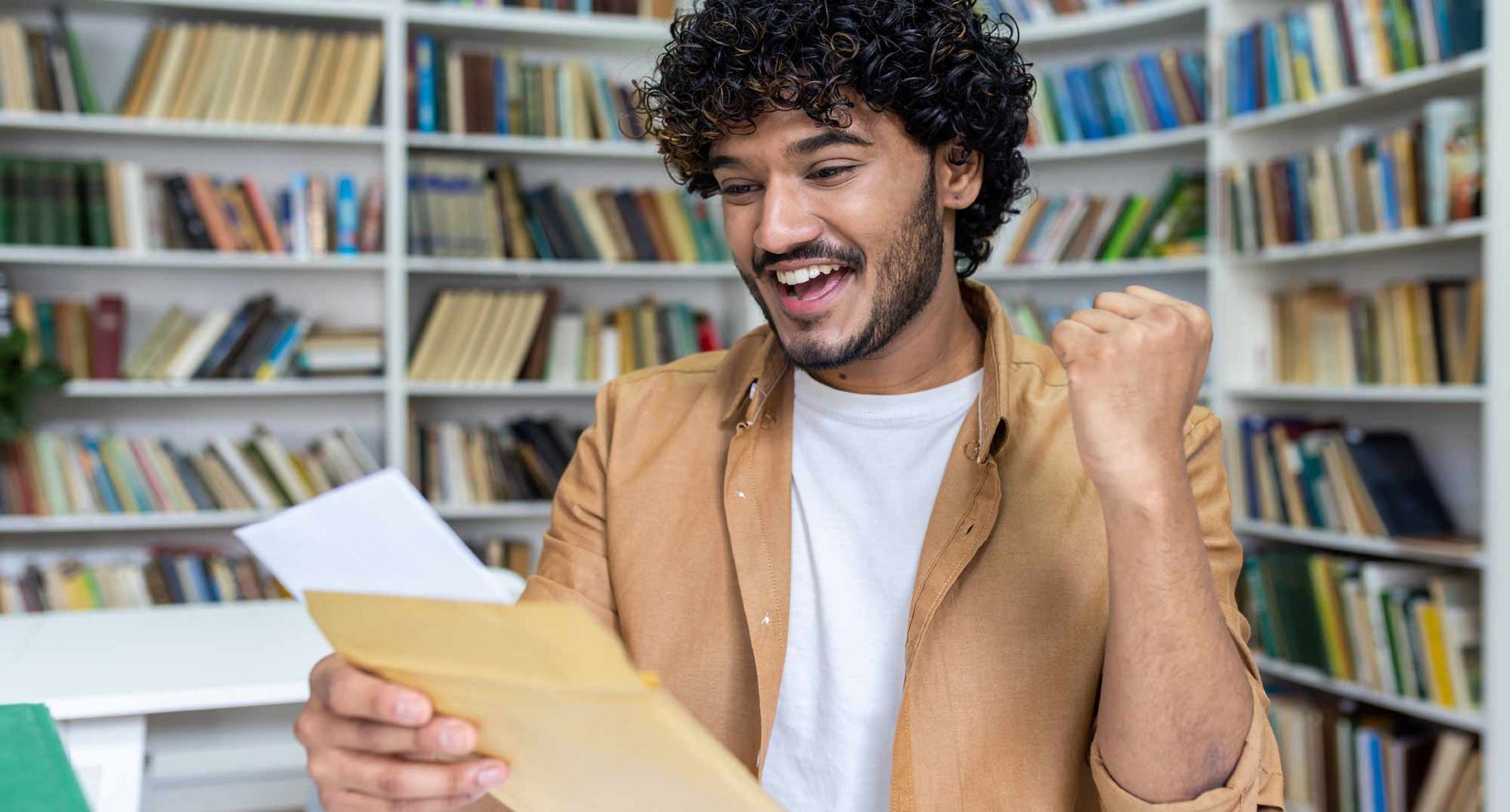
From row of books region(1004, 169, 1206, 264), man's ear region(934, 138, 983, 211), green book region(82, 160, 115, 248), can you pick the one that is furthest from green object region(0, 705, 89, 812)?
row of books region(1004, 169, 1206, 264)

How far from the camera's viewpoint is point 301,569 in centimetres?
78

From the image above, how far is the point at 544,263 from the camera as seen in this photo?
3.64 meters

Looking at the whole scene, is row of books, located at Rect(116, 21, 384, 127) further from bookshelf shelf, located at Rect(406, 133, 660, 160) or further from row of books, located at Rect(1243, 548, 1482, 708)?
row of books, located at Rect(1243, 548, 1482, 708)

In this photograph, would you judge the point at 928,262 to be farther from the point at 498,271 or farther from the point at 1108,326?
the point at 498,271

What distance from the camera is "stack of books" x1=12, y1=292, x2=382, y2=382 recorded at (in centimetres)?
333

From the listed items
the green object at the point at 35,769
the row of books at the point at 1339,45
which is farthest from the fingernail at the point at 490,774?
the row of books at the point at 1339,45

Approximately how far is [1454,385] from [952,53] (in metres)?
1.89

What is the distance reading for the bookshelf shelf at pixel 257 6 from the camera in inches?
131

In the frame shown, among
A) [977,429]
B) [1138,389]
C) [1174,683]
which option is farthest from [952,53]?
[1174,683]

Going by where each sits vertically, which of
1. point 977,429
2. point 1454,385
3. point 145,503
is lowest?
point 145,503

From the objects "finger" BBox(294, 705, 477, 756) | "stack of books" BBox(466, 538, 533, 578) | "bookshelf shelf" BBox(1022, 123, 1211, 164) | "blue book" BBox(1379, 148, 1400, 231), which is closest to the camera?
"finger" BBox(294, 705, 477, 756)

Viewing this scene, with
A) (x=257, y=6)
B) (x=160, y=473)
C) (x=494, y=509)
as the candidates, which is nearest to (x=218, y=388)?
(x=160, y=473)

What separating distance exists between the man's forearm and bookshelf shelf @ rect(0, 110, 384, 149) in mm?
2970

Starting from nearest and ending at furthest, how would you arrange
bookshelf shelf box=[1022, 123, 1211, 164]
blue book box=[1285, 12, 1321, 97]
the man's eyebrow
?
the man's eyebrow, blue book box=[1285, 12, 1321, 97], bookshelf shelf box=[1022, 123, 1211, 164]
